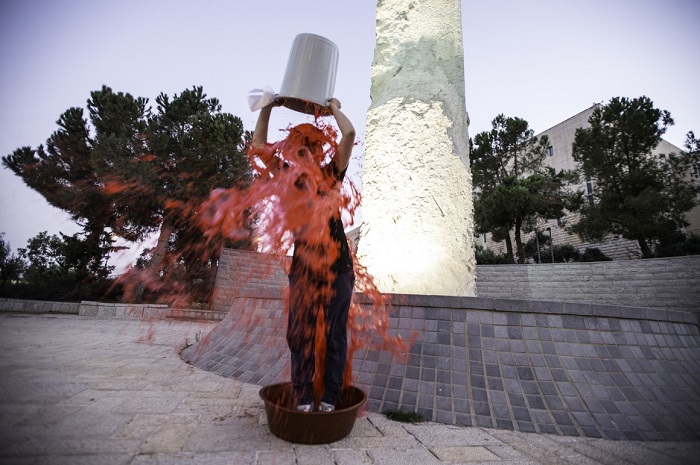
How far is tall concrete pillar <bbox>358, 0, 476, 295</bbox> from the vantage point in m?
3.37

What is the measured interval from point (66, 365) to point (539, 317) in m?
4.11

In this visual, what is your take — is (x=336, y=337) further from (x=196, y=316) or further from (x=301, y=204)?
(x=196, y=316)

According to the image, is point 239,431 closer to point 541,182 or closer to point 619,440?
point 619,440

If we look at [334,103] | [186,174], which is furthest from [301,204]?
[186,174]

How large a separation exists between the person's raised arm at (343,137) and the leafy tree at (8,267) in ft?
48.8

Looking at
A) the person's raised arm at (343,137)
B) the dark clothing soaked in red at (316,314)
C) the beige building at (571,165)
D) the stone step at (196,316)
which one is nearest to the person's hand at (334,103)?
the person's raised arm at (343,137)

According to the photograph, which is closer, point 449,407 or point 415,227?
point 449,407

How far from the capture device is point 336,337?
1909 millimetres

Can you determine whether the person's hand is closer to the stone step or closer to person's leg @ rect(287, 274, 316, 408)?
person's leg @ rect(287, 274, 316, 408)

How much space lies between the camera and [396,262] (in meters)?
3.37

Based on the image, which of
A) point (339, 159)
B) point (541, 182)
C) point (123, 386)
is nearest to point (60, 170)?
point (123, 386)

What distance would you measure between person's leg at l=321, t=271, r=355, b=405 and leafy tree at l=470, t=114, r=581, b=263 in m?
18.5

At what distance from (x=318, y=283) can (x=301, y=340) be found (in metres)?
0.33

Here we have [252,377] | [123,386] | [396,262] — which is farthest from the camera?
[396,262]
